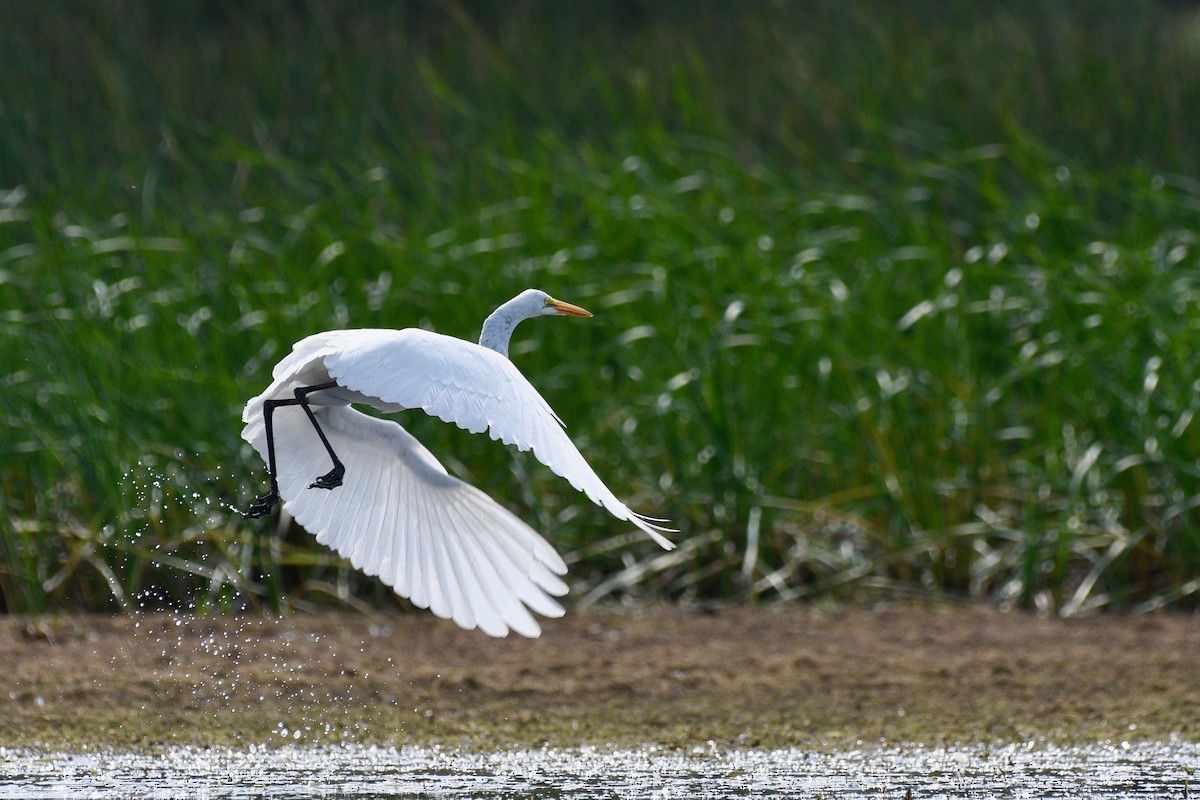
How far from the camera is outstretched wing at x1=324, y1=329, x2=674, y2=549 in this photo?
297cm

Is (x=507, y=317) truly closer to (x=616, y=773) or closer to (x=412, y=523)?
(x=412, y=523)

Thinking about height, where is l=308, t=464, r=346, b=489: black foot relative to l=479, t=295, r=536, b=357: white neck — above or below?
below

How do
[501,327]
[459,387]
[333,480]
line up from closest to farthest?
[459,387] → [501,327] → [333,480]

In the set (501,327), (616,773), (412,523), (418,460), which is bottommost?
(616,773)

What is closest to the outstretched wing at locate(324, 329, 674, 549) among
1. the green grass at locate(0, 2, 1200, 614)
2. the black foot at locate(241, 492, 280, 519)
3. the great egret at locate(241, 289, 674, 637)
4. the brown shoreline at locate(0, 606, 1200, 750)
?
the great egret at locate(241, 289, 674, 637)

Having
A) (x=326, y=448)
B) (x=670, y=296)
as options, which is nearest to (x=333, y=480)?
(x=326, y=448)

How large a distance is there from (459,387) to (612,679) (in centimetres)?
186

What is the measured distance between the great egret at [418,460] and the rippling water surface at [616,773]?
0.37 m

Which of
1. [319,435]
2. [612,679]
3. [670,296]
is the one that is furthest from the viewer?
[670,296]

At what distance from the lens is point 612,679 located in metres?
4.77

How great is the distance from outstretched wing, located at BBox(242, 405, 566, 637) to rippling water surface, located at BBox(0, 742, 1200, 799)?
0.39 meters

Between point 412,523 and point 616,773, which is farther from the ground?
point 412,523

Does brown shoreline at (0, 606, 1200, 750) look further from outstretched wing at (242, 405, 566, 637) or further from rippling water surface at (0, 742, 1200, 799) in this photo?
outstretched wing at (242, 405, 566, 637)

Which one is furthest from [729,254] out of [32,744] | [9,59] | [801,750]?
[9,59]
